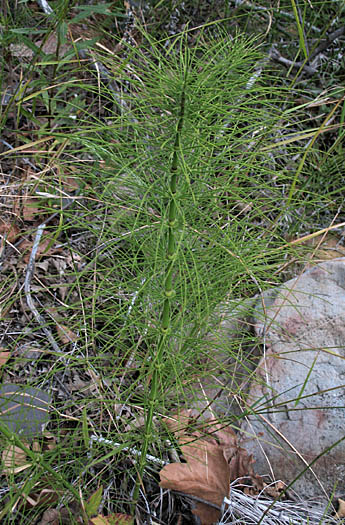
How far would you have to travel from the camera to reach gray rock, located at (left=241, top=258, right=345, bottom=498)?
6.29 ft

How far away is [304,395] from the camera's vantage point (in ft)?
6.67

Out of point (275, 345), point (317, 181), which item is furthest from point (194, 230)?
point (317, 181)

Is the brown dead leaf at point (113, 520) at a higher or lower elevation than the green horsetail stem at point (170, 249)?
lower

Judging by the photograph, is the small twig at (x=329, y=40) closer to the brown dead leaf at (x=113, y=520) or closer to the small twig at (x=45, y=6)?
the small twig at (x=45, y=6)

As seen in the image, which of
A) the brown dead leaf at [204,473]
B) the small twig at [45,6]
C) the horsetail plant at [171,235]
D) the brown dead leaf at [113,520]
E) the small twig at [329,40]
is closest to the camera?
the horsetail plant at [171,235]

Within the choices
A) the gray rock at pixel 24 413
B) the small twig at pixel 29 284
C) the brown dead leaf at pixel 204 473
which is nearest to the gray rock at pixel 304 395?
the brown dead leaf at pixel 204 473

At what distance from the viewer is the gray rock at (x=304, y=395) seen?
192 centimetres

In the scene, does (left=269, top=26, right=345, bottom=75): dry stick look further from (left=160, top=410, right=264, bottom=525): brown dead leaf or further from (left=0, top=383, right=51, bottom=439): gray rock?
(left=0, top=383, right=51, bottom=439): gray rock

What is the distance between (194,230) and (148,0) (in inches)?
73.1

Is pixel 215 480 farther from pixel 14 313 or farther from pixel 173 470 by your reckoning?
pixel 14 313

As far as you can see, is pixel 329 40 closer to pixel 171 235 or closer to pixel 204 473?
pixel 171 235

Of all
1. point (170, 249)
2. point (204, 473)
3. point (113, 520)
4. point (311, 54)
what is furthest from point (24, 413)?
point (311, 54)

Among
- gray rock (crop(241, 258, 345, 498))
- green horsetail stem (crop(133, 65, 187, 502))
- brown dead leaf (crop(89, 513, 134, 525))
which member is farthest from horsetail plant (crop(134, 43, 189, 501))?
gray rock (crop(241, 258, 345, 498))

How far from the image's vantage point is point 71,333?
218cm
